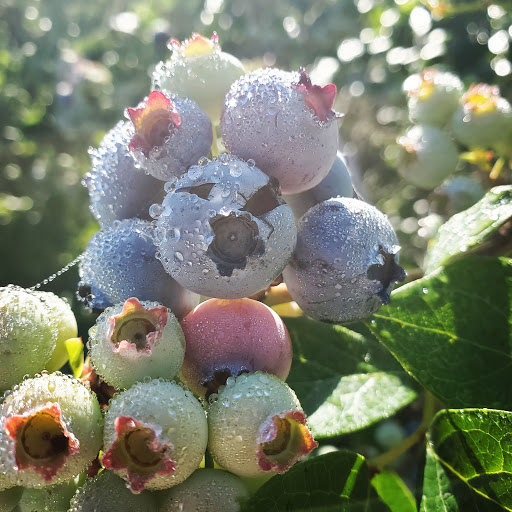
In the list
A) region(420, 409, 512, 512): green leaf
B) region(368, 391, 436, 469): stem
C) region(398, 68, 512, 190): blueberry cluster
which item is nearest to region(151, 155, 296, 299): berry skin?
region(420, 409, 512, 512): green leaf

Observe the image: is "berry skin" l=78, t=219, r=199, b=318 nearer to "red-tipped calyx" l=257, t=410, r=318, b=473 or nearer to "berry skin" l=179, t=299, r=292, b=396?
"berry skin" l=179, t=299, r=292, b=396

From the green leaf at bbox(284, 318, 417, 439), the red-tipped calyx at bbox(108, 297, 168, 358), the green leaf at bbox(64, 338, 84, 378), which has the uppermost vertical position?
the red-tipped calyx at bbox(108, 297, 168, 358)

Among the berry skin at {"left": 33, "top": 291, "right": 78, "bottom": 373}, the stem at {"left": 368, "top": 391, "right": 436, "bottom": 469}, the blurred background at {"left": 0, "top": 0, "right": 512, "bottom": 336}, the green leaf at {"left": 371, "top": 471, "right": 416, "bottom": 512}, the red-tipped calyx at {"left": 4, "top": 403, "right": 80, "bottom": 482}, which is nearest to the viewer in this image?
the red-tipped calyx at {"left": 4, "top": 403, "right": 80, "bottom": 482}

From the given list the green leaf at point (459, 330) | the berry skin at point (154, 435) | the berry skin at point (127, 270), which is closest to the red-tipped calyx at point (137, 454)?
the berry skin at point (154, 435)

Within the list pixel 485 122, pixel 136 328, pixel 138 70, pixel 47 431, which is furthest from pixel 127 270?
pixel 138 70

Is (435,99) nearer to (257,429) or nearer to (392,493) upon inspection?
(392,493)

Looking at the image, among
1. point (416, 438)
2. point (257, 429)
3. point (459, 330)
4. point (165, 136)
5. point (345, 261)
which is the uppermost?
point (165, 136)

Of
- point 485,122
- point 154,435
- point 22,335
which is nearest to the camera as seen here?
Result: point 154,435
